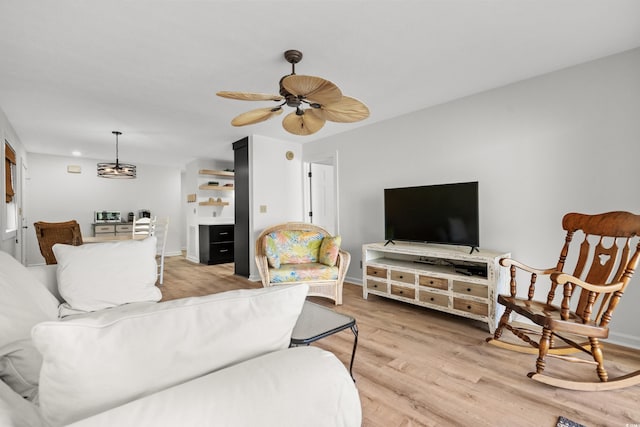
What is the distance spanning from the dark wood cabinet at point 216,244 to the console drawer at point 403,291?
4.28 metres

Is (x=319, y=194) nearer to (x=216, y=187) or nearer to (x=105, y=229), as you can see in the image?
(x=216, y=187)

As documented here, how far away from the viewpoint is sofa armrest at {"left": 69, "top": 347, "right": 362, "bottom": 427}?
0.53 metres

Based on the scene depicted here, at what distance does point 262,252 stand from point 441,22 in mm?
3047

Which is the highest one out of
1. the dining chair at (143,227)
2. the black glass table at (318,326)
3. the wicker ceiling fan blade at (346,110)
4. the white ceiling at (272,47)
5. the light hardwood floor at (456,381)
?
the white ceiling at (272,47)

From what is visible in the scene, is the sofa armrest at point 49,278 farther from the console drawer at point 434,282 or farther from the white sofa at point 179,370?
the console drawer at point 434,282

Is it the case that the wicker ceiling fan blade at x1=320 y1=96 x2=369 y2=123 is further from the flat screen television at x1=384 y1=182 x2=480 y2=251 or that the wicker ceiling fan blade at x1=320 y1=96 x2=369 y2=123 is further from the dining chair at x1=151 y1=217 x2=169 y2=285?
the dining chair at x1=151 y1=217 x2=169 y2=285

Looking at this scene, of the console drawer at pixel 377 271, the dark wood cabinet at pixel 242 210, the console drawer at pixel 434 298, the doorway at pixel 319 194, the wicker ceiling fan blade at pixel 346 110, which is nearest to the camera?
the wicker ceiling fan blade at pixel 346 110

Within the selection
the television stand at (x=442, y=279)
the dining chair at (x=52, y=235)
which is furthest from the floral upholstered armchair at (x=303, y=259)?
the dining chair at (x=52, y=235)

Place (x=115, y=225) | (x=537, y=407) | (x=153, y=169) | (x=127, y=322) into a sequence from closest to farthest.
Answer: (x=127, y=322) < (x=537, y=407) < (x=115, y=225) < (x=153, y=169)

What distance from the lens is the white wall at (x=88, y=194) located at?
19.6 feet

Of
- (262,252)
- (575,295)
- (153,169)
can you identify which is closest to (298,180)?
(262,252)

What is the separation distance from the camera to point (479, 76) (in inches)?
108

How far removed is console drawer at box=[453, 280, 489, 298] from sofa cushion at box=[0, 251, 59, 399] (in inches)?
117

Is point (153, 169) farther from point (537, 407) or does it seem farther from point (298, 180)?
point (537, 407)
